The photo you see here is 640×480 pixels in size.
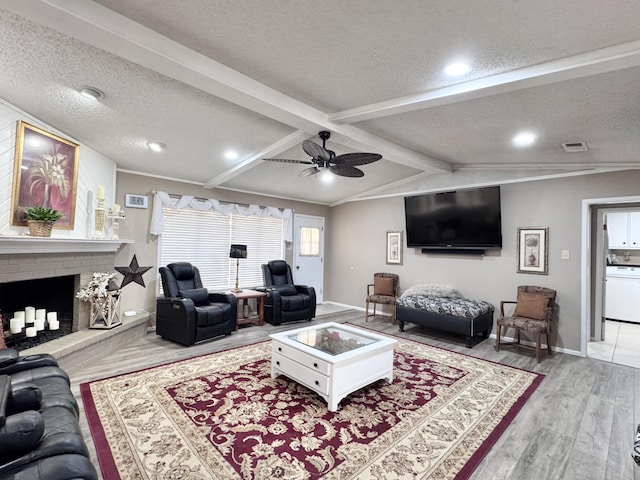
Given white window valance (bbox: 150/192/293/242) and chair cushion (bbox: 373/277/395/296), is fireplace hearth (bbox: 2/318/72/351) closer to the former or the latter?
white window valance (bbox: 150/192/293/242)

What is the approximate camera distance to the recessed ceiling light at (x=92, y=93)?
103 inches

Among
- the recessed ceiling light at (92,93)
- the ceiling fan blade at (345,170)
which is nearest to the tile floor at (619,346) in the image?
the ceiling fan blade at (345,170)

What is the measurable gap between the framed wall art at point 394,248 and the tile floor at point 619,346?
3063mm

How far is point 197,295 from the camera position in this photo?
4602 mm

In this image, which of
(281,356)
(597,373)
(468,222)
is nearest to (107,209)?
(281,356)

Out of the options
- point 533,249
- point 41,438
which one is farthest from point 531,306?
point 41,438

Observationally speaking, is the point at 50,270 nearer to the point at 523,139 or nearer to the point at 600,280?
the point at 523,139

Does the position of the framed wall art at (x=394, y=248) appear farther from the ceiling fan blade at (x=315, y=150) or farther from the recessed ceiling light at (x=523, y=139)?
the ceiling fan blade at (x=315, y=150)

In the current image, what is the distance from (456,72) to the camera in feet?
7.39

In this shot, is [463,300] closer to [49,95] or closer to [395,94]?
[395,94]

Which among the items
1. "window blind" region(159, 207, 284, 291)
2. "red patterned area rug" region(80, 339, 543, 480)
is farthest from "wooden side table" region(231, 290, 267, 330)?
"red patterned area rug" region(80, 339, 543, 480)

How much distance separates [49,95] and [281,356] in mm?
3126

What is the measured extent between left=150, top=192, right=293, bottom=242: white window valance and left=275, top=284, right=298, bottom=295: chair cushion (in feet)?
3.95

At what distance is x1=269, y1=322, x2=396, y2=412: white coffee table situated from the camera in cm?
264
